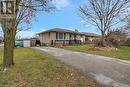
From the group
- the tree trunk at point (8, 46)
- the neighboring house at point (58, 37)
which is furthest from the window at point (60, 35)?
the tree trunk at point (8, 46)

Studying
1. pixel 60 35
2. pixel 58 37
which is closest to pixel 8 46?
pixel 58 37

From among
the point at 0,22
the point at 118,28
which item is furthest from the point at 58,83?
the point at 118,28

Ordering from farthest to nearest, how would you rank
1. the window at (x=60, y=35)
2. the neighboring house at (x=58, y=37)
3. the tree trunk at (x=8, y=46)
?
the window at (x=60, y=35)
the neighboring house at (x=58, y=37)
the tree trunk at (x=8, y=46)

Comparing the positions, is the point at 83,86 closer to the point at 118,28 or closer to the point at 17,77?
the point at 17,77

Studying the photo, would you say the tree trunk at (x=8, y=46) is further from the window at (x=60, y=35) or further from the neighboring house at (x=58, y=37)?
the window at (x=60, y=35)

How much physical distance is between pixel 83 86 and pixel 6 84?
2576mm

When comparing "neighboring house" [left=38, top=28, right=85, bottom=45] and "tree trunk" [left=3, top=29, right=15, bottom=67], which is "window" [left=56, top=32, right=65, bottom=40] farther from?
"tree trunk" [left=3, top=29, right=15, bottom=67]

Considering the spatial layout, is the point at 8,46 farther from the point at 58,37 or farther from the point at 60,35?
the point at 60,35

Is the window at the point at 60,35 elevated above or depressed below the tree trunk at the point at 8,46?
above

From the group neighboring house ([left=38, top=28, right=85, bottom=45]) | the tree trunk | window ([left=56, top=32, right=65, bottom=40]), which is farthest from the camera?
window ([left=56, top=32, right=65, bottom=40])

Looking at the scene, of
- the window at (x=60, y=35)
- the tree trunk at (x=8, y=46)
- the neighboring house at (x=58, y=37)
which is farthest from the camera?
the window at (x=60, y=35)

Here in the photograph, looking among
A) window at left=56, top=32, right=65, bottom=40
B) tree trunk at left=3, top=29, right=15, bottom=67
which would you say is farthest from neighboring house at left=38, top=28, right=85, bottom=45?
tree trunk at left=3, top=29, right=15, bottom=67

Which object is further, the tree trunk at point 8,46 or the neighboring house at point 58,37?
the neighboring house at point 58,37

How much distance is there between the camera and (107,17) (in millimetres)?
27578
